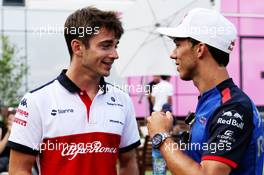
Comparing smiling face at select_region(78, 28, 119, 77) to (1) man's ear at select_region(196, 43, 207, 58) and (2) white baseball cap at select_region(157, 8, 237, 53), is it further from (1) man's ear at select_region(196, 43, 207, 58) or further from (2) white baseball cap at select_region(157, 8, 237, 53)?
(1) man's ear at select_region(196, 43, 207, 58)

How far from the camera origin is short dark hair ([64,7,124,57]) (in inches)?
133

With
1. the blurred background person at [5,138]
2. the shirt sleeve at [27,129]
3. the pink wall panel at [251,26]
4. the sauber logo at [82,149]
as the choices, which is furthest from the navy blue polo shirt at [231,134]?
the pink wall panel at [251,26]

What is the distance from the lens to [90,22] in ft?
11.0

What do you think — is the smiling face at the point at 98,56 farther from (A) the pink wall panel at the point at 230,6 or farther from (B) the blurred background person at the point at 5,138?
(A) the pink wall panel at the point at 230,6

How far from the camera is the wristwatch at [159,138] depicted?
2.99 metres

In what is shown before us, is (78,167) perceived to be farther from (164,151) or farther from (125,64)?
(125,64)

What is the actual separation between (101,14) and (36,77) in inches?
638

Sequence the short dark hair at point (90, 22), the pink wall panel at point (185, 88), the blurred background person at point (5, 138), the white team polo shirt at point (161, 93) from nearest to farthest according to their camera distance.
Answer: the short dark hair at point (90, 22) → the blurred background person at point (5, 138) → the white team polo shirt at point (161, 93) → the pink wall panel at point (185, 88)

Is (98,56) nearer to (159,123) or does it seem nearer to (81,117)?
(81,117)

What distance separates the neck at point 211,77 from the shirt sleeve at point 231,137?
231 mm

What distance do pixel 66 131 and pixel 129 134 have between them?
1.35ft

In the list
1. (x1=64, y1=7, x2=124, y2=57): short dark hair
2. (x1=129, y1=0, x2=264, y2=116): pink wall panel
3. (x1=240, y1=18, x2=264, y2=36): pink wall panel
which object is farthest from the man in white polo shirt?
(x1=240, y1=18, x2=264, y2=36): pink wall panel

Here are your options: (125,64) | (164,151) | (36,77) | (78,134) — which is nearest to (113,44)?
(78,134)

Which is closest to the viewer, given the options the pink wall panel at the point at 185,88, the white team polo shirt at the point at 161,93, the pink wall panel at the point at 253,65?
the white team polo shirt at the point at 161,93
